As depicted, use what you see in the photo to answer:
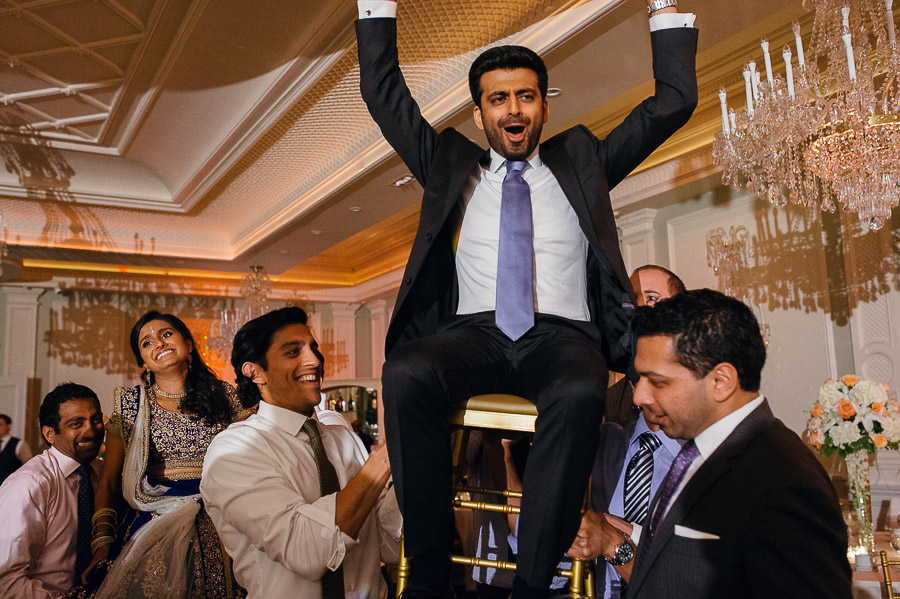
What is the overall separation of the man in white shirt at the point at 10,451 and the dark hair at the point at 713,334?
9.19 metres

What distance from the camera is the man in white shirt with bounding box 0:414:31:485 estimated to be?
28.8ft

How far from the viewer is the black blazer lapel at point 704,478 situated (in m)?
1.50

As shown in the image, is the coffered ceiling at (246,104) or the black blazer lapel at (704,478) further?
the coffered ceiling at (246,104)

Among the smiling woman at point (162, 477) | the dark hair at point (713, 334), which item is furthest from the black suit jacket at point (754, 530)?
the smiling woman at point (162, 477)

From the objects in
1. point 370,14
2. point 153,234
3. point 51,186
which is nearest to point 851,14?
point 370,14

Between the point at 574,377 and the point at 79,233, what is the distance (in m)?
9.28

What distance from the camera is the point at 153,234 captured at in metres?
9.69

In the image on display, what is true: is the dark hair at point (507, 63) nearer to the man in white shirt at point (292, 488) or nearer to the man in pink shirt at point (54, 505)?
the man in white shirt at point (292, 488)

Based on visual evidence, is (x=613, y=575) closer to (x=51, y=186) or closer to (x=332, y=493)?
(x=332, y=493)

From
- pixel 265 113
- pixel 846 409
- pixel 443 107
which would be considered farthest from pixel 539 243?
pixel 265 113

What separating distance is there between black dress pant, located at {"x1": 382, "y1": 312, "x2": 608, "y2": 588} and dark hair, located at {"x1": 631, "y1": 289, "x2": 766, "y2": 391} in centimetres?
19

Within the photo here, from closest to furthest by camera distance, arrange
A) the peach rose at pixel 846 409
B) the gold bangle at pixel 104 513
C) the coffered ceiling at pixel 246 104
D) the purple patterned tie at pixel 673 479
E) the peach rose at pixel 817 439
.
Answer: the purple patterned tie at pixel 673 479
the gold bangle at pixel 104 513
the peach rose at pixel 846 409
the peach rose at pixel 817 439
the coffered ceiling at pixel 246 104

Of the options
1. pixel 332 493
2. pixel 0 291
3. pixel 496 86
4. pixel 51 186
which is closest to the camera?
pixel 496 86

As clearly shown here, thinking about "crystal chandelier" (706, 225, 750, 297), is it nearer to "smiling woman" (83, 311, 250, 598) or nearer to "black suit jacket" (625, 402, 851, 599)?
"smiling woman" (83, 311, 250, 598)
